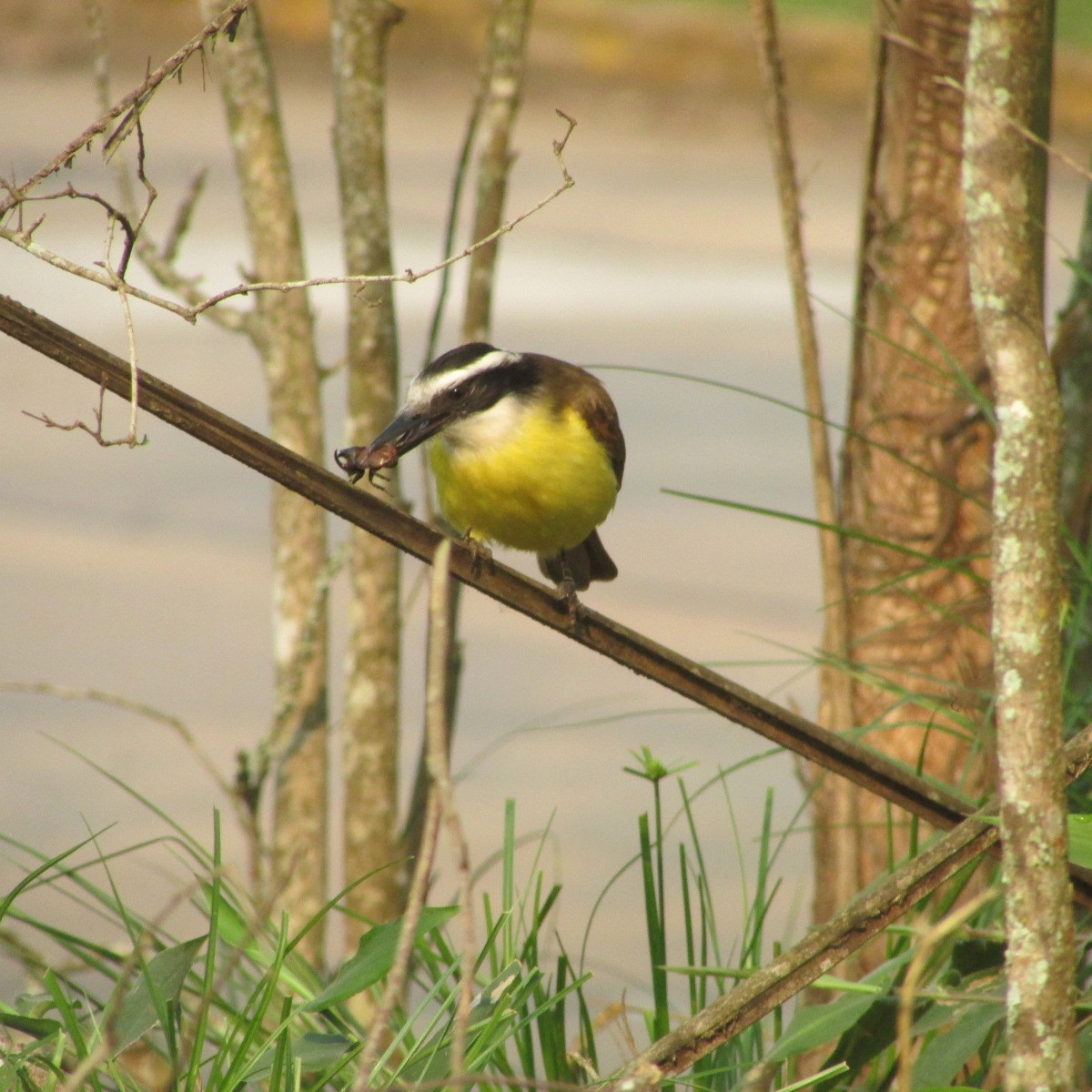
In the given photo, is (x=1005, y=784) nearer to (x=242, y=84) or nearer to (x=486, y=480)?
(x=486, y=480)

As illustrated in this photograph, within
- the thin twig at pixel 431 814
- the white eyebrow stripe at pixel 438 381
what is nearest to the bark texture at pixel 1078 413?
the white eyebrow stripe at pixel 438 381

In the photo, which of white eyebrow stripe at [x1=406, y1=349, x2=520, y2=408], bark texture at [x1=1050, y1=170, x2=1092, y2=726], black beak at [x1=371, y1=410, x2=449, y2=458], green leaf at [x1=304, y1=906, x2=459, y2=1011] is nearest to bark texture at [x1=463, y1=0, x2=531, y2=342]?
white eyebrow stripe at [x1=406, y1=349, x2=520, y2=408]

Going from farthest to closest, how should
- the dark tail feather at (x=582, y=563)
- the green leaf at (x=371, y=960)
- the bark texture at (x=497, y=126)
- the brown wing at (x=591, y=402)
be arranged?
1. the dark tail feather at (x=582, y=563)
2. the bark texture at (x=497, y=126)
3. the brown wing at (x=591, y=402)
4. the green leaf at (x=371, y=960)

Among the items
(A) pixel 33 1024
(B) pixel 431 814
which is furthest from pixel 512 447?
(B) pixel 431 814

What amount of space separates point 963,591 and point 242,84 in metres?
1.73

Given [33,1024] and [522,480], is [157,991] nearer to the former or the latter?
[33,1024]

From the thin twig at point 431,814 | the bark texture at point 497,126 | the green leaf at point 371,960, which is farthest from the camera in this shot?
the bark texture at point 497,126

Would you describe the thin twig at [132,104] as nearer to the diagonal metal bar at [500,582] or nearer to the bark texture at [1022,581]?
the diagonal metal bar at [500,582]

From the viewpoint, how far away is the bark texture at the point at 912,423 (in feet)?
8.98

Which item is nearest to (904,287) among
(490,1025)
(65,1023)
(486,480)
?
(486,480)

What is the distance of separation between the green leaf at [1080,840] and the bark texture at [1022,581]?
0.16 m

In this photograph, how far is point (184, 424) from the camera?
1333mm

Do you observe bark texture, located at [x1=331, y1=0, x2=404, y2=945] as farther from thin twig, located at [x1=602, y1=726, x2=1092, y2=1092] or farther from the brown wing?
thin twig, located at [x1=602, y1=726, x2=1092, y2=1092]

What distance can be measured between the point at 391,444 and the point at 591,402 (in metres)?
0.67
